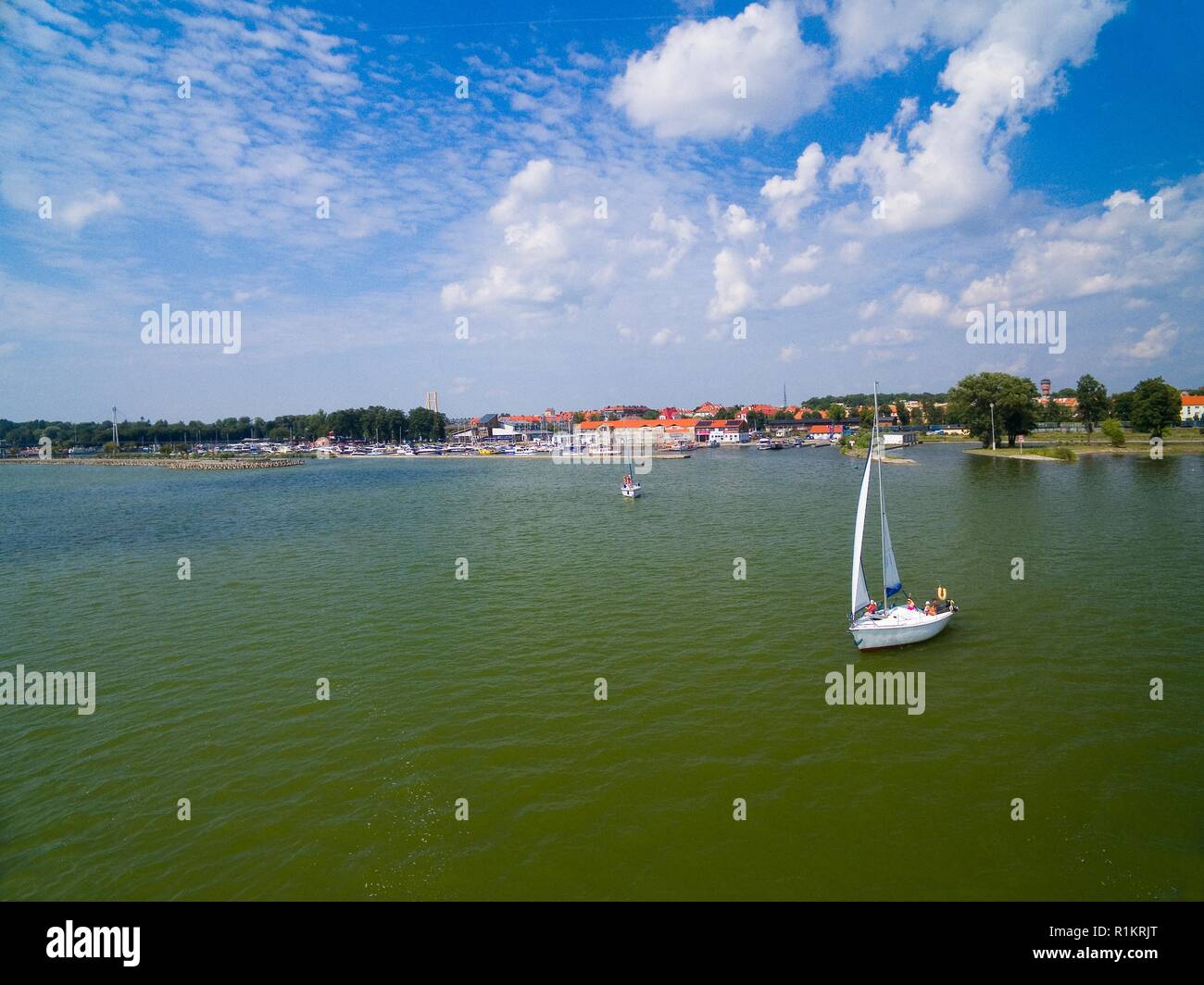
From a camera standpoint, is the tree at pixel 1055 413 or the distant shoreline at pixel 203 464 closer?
the distant shoreline at pixel 203 464

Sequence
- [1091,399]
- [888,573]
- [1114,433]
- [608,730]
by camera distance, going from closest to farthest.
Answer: [608,730] → [888,573] → [1114,433] → [1091,399]

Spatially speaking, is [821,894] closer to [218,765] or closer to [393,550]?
[218,765]

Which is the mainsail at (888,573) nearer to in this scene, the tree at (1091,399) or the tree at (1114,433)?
the tree at (1114,433)

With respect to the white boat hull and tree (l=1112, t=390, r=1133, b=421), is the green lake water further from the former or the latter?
tree (l=1112, t=390, r=1133, b=421)

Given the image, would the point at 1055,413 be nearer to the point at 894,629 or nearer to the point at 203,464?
the point at 894,629

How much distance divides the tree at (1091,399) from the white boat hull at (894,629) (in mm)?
143322

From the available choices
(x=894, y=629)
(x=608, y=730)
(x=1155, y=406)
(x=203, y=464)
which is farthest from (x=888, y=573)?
(x=203, y=464)

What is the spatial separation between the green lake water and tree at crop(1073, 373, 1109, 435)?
378ft

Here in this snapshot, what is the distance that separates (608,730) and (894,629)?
35.6 ft

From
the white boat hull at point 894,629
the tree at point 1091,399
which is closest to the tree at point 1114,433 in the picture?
the tree at point 1091,399

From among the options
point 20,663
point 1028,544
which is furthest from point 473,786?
point 1028,544

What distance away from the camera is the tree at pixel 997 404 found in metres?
116

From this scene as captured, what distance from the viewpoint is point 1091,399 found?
137875 millimetres

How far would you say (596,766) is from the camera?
16.9 metres
